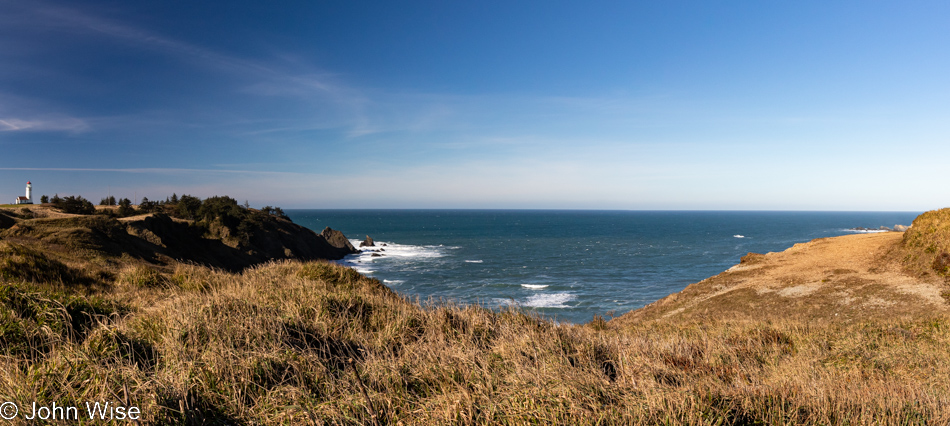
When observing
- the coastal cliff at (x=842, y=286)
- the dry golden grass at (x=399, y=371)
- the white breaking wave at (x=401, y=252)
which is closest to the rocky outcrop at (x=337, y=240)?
the white breaking wave at (x=401, y=252)

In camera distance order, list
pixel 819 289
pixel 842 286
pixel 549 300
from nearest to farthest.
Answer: pixel 842 286 → pixel 819 289 → pixel 549 300

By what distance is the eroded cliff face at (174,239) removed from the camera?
19.8 meters

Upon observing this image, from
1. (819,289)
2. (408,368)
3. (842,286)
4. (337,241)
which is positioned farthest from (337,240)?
(408,368)

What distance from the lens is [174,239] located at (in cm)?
3328

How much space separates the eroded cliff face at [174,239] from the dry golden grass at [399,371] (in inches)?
613

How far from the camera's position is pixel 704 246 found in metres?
79.9

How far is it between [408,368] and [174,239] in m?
36.3

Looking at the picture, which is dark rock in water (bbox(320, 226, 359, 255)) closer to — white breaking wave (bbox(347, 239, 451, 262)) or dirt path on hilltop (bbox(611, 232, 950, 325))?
white breaking wave (bbox(347, 239, 451, 262))

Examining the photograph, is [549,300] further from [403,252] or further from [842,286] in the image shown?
[403,252]

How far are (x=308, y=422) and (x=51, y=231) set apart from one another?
26.6 metres

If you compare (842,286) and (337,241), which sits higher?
(842,286)

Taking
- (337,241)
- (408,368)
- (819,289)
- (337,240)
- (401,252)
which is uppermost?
(408,368)

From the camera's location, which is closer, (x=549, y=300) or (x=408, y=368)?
(x=408, y=368)

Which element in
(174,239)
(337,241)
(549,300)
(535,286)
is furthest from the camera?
(337,241)
